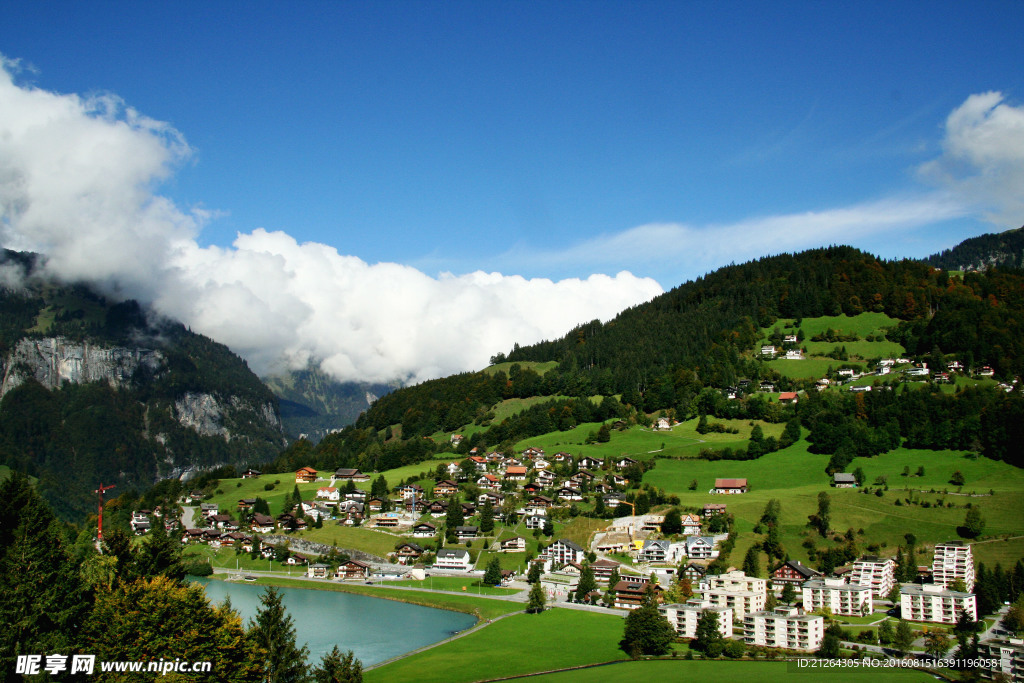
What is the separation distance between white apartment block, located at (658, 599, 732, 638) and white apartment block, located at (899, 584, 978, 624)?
13.1 meters

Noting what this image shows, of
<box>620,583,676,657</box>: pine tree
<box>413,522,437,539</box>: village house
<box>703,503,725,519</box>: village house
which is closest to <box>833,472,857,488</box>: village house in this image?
<box>703,503,725,519</box>: village house

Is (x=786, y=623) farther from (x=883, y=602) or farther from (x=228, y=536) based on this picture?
(x=228, y=536)

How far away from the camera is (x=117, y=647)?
2875cm

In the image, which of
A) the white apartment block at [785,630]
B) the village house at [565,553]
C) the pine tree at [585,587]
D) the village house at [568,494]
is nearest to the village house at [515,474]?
the village house at [568,494]

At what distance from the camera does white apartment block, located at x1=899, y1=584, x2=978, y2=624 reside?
50594 millimetres

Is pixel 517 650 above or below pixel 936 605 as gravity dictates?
below

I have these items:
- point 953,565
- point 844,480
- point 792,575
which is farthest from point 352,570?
point 844,480

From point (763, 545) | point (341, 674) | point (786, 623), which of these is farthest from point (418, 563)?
point (341, 674)

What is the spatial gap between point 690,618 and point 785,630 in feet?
19.1

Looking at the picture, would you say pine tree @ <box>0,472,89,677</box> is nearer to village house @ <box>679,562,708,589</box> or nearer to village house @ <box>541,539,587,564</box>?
village house @ <box>679,562,708,589</box>

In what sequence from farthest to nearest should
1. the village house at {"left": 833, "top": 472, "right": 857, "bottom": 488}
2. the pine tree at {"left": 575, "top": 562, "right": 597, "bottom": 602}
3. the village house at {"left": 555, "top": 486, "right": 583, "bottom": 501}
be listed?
the village house at {"left": 555, "top": 486, "right": 583, "bottom": 501}
the village house at {"left": 833, "top": 472, "right": 857, "bottom": 488}
the pine tree at {"left": 575, "top": 562, "right": 597, "bottom": 602}

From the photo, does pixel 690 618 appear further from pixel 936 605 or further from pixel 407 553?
pixel 407 553

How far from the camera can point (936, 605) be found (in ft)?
167

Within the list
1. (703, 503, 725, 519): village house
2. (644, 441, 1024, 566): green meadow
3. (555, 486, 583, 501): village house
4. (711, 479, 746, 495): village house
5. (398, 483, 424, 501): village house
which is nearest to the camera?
(644, 441, 1024, 566): green meadow
